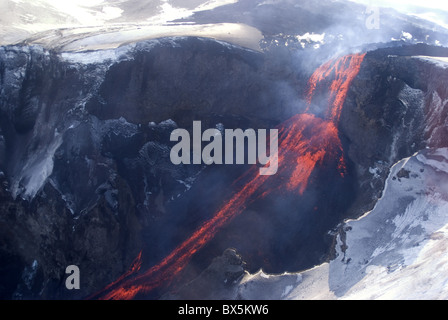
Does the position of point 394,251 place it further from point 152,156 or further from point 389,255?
point 152,156

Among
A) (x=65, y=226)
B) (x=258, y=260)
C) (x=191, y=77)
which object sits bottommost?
(x=258, y=260)

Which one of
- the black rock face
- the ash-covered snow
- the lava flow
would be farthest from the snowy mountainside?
the lava flow

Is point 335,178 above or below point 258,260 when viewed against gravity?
above

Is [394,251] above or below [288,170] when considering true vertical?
below

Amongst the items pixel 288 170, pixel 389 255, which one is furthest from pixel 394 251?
pixel 288 170

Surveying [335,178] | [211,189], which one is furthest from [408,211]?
[211,189]

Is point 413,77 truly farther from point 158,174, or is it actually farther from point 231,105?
point 158,174
